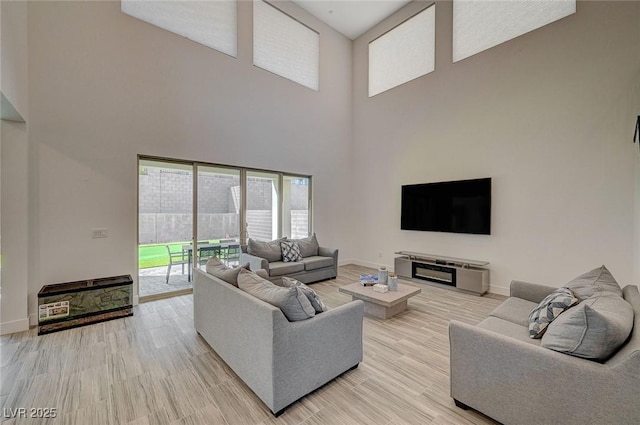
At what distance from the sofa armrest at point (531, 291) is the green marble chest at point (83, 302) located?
5047 mm

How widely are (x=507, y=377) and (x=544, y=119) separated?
4363 mm

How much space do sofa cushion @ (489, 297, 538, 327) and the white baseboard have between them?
5369 mm

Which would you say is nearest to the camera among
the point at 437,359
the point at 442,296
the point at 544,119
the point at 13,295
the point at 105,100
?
the point at 437,359

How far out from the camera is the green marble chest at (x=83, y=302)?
10.4 feet

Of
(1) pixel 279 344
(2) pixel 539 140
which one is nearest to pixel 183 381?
(1) pixel 279 344

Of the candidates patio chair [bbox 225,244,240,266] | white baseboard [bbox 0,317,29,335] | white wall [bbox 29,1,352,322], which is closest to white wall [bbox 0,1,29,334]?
white baseboard [bbox 0,317,29,335]

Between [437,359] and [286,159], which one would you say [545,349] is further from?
[286,159]

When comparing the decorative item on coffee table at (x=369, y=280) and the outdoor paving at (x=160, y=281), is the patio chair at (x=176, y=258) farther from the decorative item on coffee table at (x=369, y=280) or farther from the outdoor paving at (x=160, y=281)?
the decorative item on coffee table at (x=369, y=280)

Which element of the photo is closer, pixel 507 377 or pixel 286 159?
pixel 507 377

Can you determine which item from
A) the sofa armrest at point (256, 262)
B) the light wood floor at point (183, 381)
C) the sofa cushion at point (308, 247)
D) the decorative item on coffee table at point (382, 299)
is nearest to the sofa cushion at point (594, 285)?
the light wood floor at point (183, 381)

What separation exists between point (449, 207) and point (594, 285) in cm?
321

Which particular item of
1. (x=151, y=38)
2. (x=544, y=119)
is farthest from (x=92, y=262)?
(x=544, y=119)

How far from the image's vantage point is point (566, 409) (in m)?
1.45

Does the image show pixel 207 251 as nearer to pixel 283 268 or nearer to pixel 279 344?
pixel 283 268
